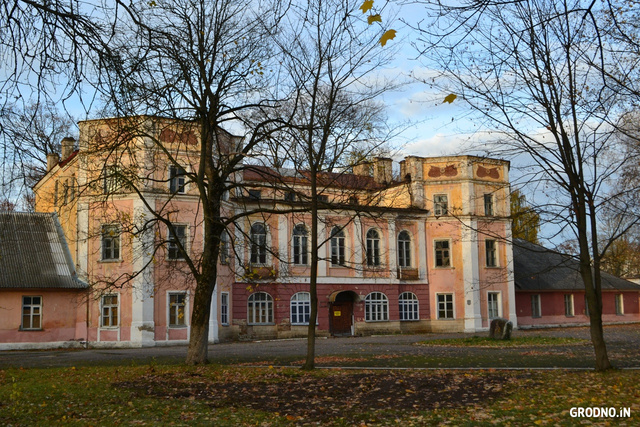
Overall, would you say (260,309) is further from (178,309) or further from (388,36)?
(388,36)

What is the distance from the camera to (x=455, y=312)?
39.2 metres

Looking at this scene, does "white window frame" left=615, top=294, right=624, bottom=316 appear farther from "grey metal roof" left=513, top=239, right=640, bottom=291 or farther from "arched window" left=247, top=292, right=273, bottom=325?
"arched window" left=247, top=292, right=273, bottom=325

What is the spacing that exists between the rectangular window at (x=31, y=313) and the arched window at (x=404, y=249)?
2022cm

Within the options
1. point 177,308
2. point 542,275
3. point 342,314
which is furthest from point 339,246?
point 542,275

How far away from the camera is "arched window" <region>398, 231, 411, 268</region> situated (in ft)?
129

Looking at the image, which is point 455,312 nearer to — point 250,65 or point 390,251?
point 390,251

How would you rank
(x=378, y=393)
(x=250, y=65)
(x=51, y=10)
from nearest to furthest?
1. (x=51, y=10)
2. (x=378, y=393)
3. (x=250, y=65)

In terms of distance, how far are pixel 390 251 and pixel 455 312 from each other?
560 cm

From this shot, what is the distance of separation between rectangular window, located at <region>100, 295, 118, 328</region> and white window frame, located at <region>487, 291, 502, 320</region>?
22.1 m

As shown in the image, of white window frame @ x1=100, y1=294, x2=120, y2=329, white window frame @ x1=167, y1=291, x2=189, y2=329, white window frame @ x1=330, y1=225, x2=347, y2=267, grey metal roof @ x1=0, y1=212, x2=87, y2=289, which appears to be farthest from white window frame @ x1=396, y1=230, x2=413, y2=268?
grey metal roof @ x1=0, y1=212, x2=87, y2=289

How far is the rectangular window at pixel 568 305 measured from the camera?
4653 centimetres

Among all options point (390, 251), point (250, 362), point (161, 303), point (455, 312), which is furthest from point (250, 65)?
point (455, 312)

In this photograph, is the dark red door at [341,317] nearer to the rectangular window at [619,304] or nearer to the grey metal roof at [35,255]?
the grey metal roof at [35,255]

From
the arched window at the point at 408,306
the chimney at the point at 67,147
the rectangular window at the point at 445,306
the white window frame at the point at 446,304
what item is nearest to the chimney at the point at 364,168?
the arched window at the point at 408,306
